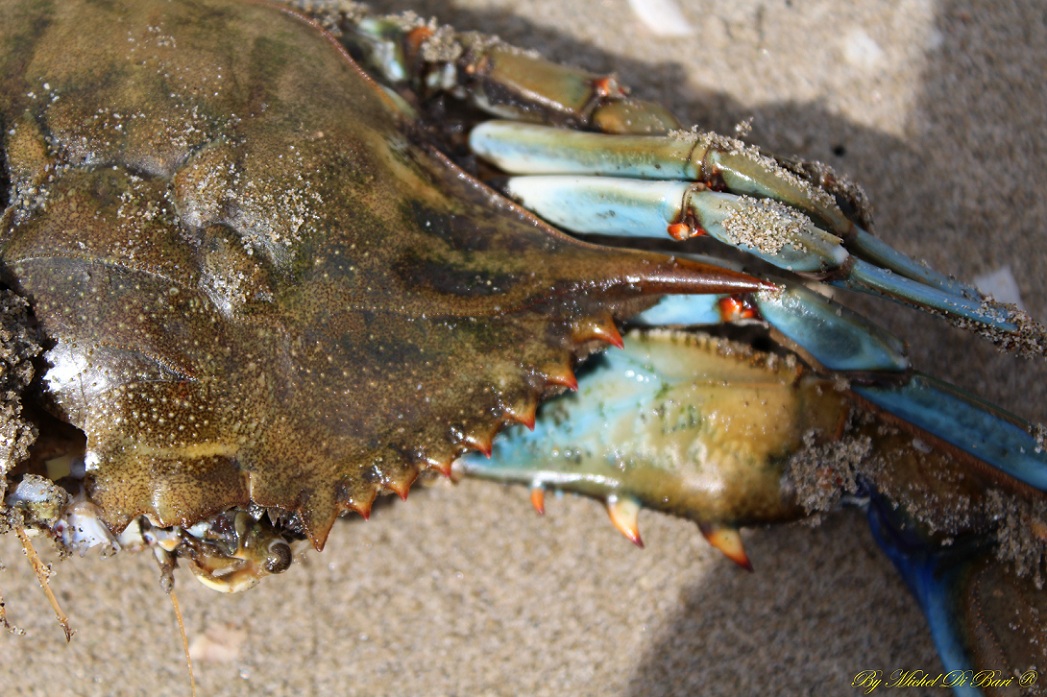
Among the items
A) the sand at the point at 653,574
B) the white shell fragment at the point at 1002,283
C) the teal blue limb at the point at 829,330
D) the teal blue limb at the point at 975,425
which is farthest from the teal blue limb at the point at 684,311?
the white shell fragment at the point at 1002,283

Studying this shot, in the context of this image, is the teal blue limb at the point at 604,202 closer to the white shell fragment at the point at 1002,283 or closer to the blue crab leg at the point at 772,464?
the blue crab leg at the point at 772,464

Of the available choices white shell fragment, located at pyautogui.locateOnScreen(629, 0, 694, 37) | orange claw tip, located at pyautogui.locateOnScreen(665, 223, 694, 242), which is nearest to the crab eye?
orange claw tip, located at pyautogui.locateOnScreen(665, 223, 694, 242)

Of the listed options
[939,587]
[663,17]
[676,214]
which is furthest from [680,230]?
[939,587]

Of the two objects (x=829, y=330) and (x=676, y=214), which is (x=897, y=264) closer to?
(x=829, y=330)

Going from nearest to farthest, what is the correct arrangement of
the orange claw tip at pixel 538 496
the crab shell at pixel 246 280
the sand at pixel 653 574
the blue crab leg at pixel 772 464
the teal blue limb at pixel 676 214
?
the crab shell at pixel 246 280, the teal blue limb at pixel 676 214, the blue crab leg at pixel 772 464, the orange claw tip at pixel 538 496, the sand at pixel 653 574

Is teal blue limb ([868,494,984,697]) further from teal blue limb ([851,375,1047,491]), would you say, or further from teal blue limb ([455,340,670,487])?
teal blue limb ([455,340,670,487])

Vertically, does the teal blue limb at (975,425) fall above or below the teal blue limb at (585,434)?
above

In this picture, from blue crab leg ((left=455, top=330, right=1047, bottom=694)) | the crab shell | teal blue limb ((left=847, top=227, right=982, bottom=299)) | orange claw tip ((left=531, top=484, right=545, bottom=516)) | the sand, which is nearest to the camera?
the crab shell
